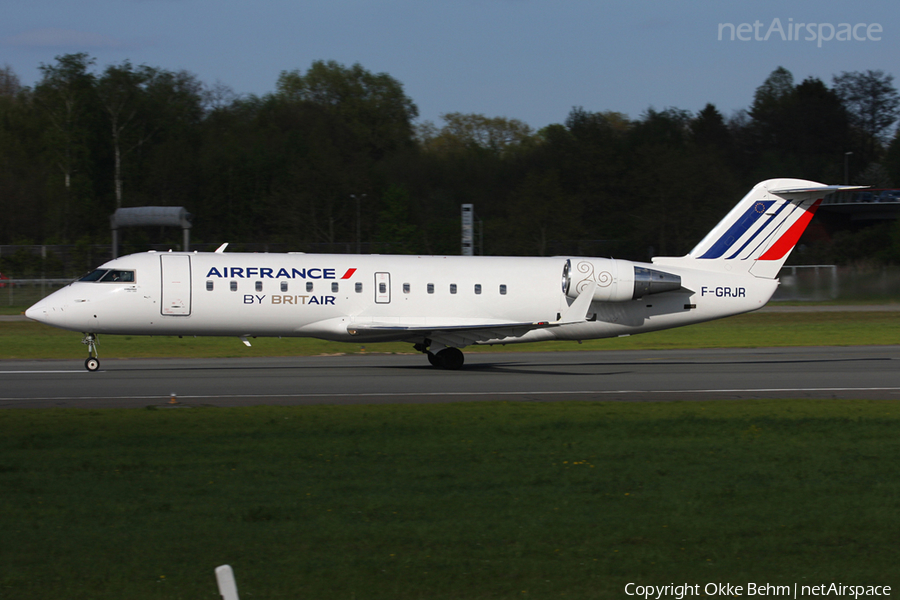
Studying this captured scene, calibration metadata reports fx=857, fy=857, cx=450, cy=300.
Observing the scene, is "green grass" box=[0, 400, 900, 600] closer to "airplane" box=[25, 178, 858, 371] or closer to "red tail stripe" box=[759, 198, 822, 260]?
"airplane" box=[25, 178, 858, 371]

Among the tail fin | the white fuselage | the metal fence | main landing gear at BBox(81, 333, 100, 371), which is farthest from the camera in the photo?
the metal fence

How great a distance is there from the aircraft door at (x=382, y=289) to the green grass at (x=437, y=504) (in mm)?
8450

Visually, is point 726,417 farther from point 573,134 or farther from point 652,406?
point 573,134

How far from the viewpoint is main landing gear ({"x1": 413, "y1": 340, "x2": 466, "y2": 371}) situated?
74.0 ft

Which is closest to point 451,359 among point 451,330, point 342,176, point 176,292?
point 451,330

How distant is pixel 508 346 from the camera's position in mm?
32094

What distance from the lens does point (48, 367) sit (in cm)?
2247

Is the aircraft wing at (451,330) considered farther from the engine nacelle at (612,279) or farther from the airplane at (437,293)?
the engine nacelle at (612,279)

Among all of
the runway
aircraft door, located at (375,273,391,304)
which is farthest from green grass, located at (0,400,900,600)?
aircraft door, located at (375,273,391,304)

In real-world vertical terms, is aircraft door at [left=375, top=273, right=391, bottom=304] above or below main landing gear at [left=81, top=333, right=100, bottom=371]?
above

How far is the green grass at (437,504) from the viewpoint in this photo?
652cm

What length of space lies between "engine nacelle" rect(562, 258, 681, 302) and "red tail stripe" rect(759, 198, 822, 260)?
3.43 meters

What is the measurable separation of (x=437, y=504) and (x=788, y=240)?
62.2ft

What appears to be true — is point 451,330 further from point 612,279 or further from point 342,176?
point 342,176
